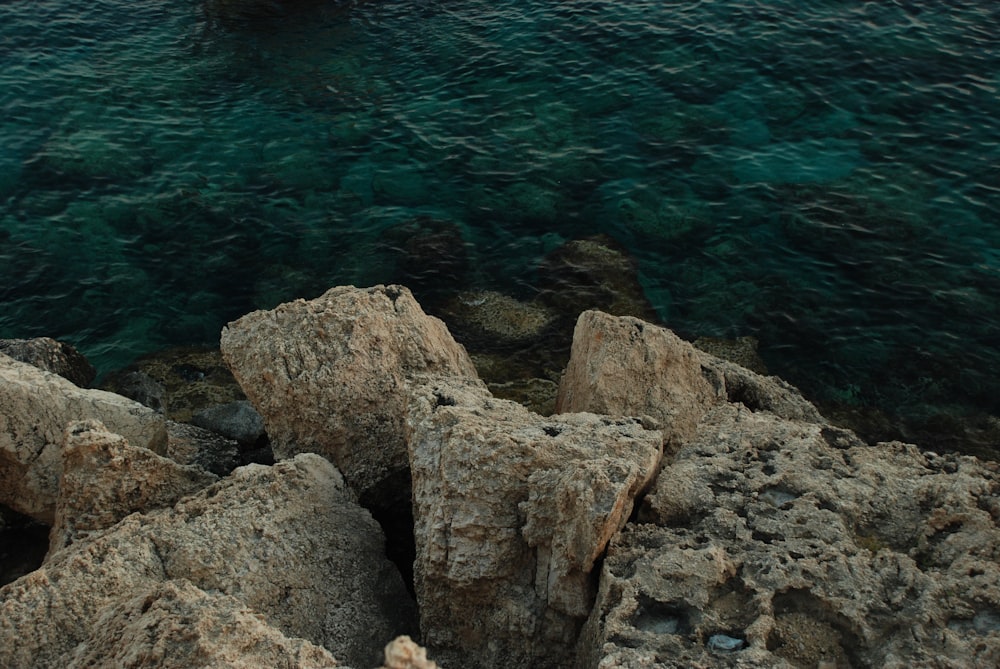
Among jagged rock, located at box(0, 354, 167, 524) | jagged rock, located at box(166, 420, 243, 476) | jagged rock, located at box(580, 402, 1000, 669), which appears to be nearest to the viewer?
jagged rock, located at box(580, 402, 1000, 669)

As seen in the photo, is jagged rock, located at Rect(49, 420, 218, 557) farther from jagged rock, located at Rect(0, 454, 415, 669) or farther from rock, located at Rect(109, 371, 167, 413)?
rock, located at Rect(109, 371, 167, 413)

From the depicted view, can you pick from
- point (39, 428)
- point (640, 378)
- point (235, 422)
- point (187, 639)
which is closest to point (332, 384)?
point (39, 428)

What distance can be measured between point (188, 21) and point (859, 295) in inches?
922

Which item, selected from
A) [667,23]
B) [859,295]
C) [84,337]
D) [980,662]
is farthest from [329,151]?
[980,662]

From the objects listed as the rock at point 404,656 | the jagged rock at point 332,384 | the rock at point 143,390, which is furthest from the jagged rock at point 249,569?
the rock at point 143,390

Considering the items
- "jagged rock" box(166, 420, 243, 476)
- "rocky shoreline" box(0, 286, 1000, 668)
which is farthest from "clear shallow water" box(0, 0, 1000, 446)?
"rocky shoreline" box(0, 286, 1000, 668)

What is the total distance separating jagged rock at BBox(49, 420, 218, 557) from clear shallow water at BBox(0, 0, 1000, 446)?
27.6 feet

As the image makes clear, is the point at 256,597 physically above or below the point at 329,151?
above

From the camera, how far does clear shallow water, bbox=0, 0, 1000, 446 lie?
59.8ft

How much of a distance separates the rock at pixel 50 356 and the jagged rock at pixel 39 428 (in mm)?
3040

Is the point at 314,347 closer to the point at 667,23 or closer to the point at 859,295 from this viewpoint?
the point at 859,295

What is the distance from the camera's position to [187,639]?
20.4ft

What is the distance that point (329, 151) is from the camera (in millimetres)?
22922

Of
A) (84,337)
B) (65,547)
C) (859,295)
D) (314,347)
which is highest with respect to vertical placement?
(314,347)
